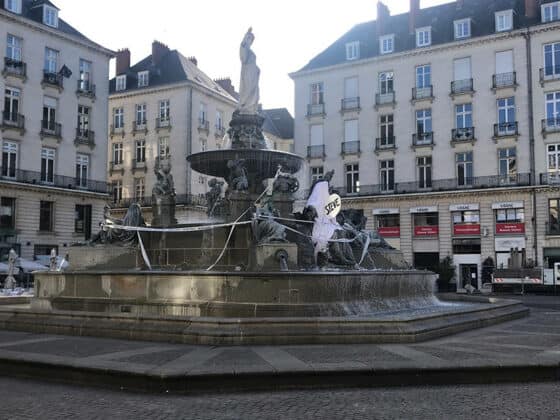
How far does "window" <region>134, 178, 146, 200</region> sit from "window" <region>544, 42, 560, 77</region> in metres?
36.7

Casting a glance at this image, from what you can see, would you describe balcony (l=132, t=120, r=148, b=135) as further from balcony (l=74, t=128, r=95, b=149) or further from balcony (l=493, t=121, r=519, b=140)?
balcony (l=493, t=121, r=519, b=140)

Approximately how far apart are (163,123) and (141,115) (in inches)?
141

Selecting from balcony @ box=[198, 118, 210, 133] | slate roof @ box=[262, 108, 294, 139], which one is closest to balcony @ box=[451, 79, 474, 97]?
balcony @ box=[198, 118, 210, 133]

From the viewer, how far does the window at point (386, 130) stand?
53.2m

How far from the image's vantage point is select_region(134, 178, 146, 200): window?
60.5 meters

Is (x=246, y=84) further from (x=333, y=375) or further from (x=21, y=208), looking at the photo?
(x=21, y=208)

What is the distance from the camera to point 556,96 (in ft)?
152

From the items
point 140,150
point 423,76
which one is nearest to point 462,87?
point 423,76

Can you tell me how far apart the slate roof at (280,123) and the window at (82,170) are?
25.2 meters

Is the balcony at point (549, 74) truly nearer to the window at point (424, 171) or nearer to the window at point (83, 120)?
the window at point (424, 171)

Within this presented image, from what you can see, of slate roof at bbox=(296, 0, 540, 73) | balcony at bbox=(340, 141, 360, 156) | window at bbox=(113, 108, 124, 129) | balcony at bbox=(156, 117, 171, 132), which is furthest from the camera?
window at bbox=(113, 108, 124, 129)


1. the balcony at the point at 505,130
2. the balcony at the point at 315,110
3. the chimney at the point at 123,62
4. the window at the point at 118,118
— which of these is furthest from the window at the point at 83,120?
the balcony at the point at 505,130

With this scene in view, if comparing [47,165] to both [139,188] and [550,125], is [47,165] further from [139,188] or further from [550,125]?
[550,125]

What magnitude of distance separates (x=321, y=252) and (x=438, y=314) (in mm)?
4250
